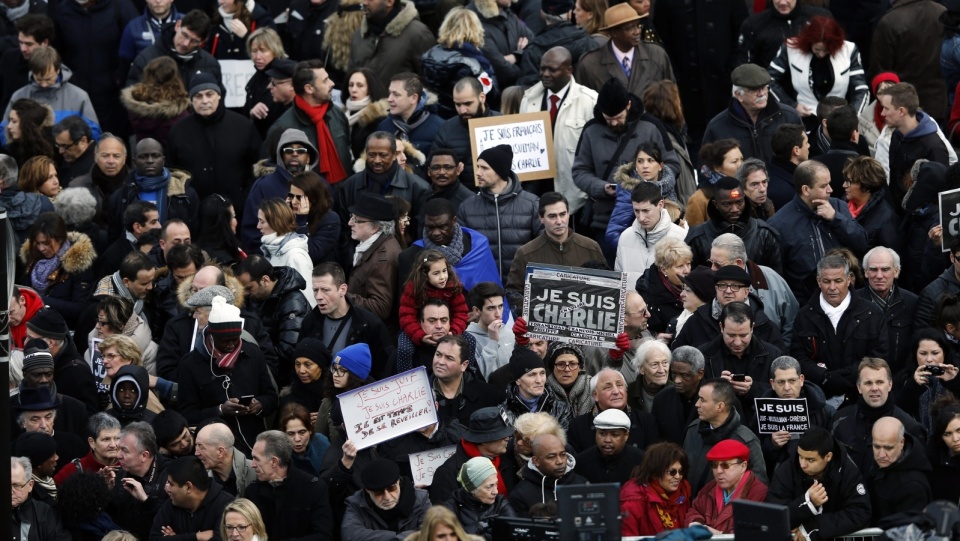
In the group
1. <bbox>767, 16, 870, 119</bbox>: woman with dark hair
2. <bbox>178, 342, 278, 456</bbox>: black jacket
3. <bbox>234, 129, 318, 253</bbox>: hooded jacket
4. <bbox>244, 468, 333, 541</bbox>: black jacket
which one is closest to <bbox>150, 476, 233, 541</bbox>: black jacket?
<bbox>244, 468, 333, 541</bbox>: black jacket

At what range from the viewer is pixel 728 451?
12297 mm

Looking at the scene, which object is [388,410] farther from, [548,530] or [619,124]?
[619,124]

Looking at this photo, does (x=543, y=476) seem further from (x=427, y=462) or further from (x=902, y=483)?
(x=902, y=483)

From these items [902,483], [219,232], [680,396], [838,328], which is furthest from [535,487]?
[219,232]

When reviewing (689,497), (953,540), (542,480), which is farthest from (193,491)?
(953,540)

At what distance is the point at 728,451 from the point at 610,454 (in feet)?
3.16

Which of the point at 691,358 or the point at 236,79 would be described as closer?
the point at 691,358

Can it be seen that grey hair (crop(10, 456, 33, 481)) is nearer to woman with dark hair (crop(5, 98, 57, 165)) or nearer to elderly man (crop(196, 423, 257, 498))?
elderly man (crop(196, 423, 257, 498))

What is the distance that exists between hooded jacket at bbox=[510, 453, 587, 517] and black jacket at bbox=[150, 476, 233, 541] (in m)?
1.85

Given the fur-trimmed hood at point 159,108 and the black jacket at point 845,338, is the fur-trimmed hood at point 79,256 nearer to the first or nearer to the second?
the fur-trimmed hood at point 159,108

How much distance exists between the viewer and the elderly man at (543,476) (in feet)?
41.1

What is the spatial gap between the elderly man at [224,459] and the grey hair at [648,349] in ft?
9.06

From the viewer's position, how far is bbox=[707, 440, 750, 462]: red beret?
40.3 ft

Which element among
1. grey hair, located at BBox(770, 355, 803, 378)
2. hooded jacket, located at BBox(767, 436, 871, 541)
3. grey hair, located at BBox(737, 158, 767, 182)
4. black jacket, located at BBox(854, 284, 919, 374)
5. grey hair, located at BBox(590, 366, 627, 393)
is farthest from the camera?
grey hair, located at BBox(737, 158, 767, 182)
